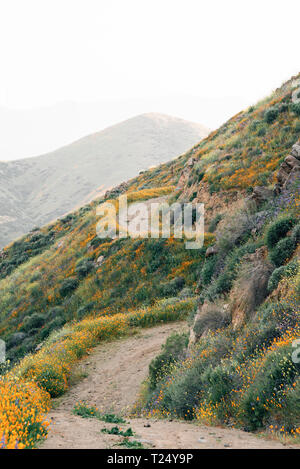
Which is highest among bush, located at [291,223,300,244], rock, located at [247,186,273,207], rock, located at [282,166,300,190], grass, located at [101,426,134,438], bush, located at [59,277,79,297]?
rock, located at [282,166,300,190]

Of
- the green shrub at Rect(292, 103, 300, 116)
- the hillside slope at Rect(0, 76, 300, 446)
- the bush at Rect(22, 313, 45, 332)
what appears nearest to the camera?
the hillside slope at Rect(0, 76, 300, 446)

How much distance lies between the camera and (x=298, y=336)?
529cm

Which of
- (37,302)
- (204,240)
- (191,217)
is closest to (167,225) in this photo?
(191,217)

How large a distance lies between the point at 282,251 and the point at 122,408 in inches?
200

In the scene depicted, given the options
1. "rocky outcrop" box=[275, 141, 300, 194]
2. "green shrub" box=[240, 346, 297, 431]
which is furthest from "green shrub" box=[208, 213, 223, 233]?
"green shrub" box=[240, 346, 297, 431]

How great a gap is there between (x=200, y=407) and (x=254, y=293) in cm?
259

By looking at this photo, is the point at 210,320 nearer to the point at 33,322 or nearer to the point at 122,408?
the point at 122,408

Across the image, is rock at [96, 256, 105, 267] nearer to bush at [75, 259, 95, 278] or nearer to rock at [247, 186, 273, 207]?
bush at [75, 259, 95, 278]

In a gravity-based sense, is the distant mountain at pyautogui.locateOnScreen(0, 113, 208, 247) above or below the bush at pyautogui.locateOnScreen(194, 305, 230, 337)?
above

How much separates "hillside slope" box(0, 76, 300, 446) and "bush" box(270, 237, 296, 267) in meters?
0.03

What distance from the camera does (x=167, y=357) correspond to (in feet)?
30.6

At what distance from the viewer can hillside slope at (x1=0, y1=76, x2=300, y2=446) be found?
18.5 feet

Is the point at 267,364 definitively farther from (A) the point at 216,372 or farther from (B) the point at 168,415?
(B) the point at 168,415

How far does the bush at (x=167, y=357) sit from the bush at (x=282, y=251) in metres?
3.24
